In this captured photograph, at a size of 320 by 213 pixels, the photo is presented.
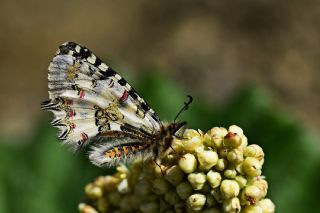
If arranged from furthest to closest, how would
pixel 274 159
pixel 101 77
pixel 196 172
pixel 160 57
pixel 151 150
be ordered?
pixel 160 57
pixel 274 159
pixel 101 77
pixel 151 150
pixel 196 172

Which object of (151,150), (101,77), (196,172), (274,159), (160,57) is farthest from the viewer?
(160,57)

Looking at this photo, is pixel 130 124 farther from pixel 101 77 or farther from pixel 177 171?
pixel 177 171

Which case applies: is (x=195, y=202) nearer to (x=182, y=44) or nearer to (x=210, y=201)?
(x=210, y=201)

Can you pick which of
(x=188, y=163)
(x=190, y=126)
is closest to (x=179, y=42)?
(x=190, y=126)

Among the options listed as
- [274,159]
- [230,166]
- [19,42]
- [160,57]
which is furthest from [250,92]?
[19,42]

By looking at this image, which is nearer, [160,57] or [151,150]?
[151,150]

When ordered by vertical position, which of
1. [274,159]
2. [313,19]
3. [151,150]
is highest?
Result: [313,19]
